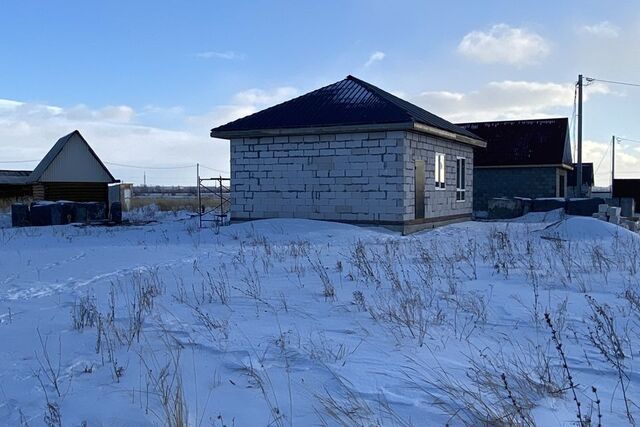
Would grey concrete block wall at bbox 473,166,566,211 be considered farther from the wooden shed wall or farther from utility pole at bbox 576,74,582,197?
the wooden shed wall

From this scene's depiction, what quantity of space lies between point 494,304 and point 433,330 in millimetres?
1285

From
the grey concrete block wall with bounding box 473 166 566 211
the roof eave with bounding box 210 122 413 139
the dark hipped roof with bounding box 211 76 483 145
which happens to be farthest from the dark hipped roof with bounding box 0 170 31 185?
the grey concrete block wall with bounding box 473 166 566 211

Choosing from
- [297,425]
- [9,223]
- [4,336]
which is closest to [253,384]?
[297,425]

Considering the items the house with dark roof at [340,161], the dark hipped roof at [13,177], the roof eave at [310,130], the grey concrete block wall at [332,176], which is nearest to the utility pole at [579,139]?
the house with dark roof at [340,161]

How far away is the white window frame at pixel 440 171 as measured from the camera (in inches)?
689

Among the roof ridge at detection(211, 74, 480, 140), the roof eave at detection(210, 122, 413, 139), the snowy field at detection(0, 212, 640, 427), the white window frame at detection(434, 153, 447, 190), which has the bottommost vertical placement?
the snowy field at detection(0, 212, 640, 427)

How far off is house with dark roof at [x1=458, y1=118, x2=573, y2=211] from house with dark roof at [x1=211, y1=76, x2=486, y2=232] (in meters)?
11.5

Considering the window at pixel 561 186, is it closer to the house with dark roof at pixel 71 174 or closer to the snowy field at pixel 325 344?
the snowy field at pixel 325 344

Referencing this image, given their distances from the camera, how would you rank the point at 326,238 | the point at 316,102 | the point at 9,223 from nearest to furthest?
the point at 326,238, the point at 316,102, the point at 9,223

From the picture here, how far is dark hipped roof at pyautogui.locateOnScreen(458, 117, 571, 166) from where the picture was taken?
27688 millimetres

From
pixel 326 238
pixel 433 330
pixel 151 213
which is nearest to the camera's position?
pixel 433 330

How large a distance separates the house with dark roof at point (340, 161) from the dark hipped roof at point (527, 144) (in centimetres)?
1177

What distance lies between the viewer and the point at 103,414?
10.7ft

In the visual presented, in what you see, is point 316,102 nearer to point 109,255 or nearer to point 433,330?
point 109,255
